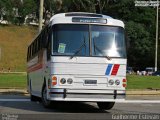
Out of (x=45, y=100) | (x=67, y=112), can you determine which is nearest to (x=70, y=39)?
(x=67, y=112)

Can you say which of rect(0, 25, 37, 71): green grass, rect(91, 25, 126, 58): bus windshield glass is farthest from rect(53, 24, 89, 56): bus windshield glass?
rect(0, 25, 37, 71): green grass

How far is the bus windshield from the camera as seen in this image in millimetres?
17047

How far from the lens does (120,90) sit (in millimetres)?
17078

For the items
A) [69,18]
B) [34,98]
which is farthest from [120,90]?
[34,98]

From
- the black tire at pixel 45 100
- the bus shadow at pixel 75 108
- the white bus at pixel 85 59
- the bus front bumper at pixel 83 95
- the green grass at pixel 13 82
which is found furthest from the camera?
the green grass at pixel 13 82

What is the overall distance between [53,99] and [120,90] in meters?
2.24

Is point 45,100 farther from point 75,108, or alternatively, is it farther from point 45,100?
point 75,108

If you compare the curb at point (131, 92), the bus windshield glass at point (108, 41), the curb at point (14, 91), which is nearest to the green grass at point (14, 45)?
the curb at point (14, 91)

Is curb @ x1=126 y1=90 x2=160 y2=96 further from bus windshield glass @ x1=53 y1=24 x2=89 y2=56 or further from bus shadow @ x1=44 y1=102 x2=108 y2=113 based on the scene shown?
bus windshield glass @ x1=53 y1=24 x2=89 y2=56

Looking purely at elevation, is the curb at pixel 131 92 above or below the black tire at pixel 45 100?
below

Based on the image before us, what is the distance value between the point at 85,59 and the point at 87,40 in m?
0.65

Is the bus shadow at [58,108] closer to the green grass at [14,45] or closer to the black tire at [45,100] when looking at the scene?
the black tire at [45,100]

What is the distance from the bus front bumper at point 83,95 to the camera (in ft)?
55.0

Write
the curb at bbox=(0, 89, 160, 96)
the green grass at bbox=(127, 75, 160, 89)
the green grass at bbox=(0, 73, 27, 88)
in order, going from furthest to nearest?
the green grass at bbox=(127, 75, 160, 89) < the green grass at bbox=(0, 73, 27, 88) < the curb at bbox=(0, 89, 160, 96)
